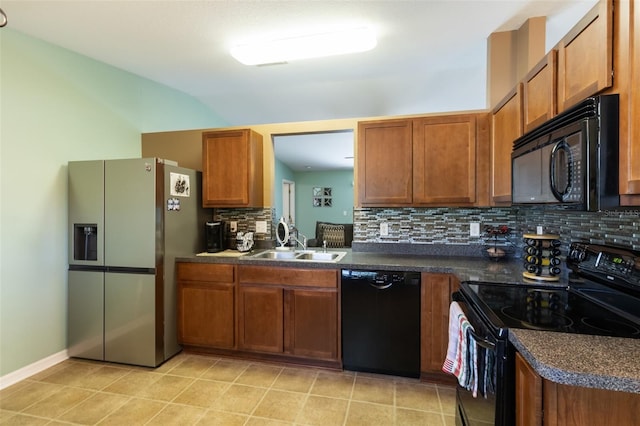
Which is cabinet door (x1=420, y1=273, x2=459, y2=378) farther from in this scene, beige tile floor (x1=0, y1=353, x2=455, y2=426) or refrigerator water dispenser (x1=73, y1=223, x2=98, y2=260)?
refrigerator water dispenser (x1=73, y1=223, x2=98, y2=260)

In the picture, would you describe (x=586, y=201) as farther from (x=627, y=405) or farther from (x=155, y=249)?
(x=155, y=249)

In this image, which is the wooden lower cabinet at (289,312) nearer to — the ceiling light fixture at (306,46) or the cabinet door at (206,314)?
the cabinet door at (206,314)

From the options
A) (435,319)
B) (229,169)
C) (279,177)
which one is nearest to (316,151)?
(279,177)

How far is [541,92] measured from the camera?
63.9 inches

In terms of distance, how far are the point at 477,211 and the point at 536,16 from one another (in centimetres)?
148

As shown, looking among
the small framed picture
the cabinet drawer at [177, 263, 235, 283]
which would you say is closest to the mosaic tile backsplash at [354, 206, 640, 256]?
the cabinet drawer at [177, 263, 235, 283]

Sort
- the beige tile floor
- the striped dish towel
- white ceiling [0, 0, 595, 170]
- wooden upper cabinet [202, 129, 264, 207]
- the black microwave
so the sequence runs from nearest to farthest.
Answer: the black microwave < the striped dish towel < the beige tile floor < white ceiling [0, 0, 595, 170] < wooden upper cabinet [202, 129, 264, 207]

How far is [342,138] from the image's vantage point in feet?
18.7

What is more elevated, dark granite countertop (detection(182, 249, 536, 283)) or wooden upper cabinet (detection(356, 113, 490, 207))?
wooden upper cabinet (detection(356, 113, 490, 207))

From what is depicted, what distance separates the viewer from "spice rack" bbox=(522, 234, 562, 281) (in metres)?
1.78

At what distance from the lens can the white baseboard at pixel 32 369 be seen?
7.40 feet

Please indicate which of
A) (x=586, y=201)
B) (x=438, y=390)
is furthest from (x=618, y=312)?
(x=438, y=390)

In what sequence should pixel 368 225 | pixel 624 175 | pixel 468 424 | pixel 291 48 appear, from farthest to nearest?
pixel 368 225
pixel 291 48
pixel 468 424
pixel 624 175

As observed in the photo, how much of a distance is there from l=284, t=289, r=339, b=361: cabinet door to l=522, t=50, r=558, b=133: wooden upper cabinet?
1694mm
